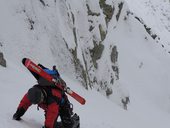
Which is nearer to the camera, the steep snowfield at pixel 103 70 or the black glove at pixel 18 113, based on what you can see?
the black glove at pixel 18 113

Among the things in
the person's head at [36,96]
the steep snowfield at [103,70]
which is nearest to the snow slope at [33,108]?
the steep snowfield at [103,70]

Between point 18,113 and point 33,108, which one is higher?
point 33,108

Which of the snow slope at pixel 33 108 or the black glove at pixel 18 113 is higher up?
the snow slope at pixel 33 108

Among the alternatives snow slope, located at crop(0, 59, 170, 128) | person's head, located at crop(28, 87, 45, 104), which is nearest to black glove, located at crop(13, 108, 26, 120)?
snow slope, located at crop(0, 59, 170, 128)

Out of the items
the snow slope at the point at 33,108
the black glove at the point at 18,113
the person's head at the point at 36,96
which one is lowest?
the black glove at the point at 18,113

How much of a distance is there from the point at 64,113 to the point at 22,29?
7.83 m

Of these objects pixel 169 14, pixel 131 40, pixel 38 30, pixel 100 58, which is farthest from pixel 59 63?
pixel 169 14

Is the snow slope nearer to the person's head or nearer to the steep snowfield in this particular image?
the steep snowfield

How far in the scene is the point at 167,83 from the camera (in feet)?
106

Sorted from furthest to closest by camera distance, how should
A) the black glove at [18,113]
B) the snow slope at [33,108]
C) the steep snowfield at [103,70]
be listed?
1. the steep snowfield at [103,70]
2. the snow slope at [33,108]
3. the black glove at [18,113]

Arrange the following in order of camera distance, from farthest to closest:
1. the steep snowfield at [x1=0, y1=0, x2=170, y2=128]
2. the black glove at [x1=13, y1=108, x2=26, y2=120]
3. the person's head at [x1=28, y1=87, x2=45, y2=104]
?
the steep snowfield at [x1=0, y1=0, x2=170, y2=128] < the black glove at [x1=13, y1=108, x2=26, y2=120] < the person's head at [x1=28, y1=87, x2=45, y2=104]

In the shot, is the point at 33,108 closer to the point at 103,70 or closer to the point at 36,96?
the point at 36,96

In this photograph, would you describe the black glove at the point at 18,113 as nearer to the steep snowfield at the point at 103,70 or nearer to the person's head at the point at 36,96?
the steep snowfield at the point at 103,70

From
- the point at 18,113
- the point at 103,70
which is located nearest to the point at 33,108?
the point at 18,113
